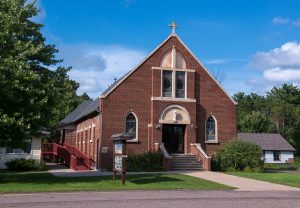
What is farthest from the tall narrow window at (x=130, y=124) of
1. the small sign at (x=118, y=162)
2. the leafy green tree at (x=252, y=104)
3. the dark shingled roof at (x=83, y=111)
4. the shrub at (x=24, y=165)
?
the leafy green tree at (x=252, y=104)

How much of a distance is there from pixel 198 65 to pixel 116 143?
48.6ft

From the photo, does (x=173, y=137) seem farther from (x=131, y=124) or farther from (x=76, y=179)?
(x=76, y=179)

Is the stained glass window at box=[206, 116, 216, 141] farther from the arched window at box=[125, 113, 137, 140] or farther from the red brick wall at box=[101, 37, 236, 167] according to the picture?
the arched window at box=[125, 113, 137, 140]

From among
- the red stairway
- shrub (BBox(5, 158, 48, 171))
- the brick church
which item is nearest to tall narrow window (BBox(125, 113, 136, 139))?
→ the brick church

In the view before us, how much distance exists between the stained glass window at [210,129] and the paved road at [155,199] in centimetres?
1674

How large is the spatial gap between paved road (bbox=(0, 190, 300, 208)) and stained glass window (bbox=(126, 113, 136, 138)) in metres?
15.0

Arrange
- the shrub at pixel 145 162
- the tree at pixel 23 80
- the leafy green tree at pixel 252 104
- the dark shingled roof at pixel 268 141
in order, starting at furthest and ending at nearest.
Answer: the leafy green tree at pixel 252 104, the dark shingled roof at pixel 268 141, the shrub at pixel 145 162, the tree at pixel 23 80

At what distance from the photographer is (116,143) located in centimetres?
2214

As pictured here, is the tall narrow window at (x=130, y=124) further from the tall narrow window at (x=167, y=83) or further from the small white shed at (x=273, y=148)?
the small white shed at (x=273, y=148)

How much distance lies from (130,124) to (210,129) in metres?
6.56

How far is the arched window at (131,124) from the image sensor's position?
3278 centimetres

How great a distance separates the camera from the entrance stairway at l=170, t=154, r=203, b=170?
31.0 meters

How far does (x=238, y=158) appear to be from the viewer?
31438 mm

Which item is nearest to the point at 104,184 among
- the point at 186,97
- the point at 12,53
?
the point at 12,53
